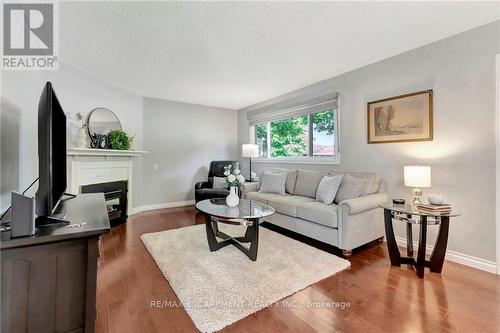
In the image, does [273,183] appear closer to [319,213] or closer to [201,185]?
[319,213]

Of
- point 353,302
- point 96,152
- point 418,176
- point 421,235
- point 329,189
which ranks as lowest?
point 353,302

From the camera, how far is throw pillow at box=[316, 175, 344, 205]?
2.91 metres

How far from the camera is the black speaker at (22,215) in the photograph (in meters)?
0.96

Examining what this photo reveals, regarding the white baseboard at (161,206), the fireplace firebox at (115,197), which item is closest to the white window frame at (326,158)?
the white baseboard at (161,206)

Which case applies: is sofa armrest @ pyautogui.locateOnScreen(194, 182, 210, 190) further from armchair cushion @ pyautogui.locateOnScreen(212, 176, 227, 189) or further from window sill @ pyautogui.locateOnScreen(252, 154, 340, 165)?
window sill @ pyautogui.locateOnScreen(252, 154, 340, 165)

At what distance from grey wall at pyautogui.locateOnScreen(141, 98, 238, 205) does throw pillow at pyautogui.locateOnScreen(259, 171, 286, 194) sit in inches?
81.0

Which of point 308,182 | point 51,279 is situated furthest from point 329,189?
point 51,279

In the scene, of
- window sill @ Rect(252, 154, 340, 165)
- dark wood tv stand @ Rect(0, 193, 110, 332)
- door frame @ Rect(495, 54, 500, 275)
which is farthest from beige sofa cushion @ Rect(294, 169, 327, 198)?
dark wood tv stand @ Rect(0, 193, 110, 332)

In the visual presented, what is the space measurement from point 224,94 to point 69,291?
3989 mm

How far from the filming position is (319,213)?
265 cm

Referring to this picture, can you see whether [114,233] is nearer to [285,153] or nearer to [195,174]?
[195,174]

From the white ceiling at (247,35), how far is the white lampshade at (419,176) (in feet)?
4.74

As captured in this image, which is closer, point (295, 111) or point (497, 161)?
point (497, 161)
